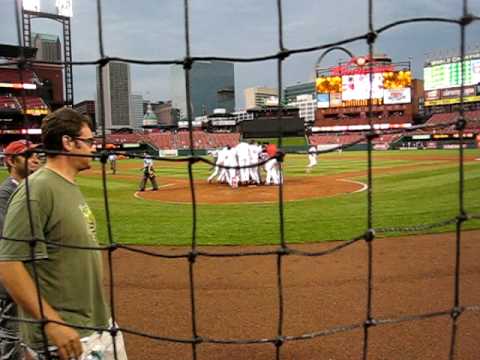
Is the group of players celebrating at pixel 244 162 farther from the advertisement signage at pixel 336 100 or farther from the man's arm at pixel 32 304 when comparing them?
the advertisement signage at pixel 336 100

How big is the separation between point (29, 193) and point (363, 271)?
5.00 metres

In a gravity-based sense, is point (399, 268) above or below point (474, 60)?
below

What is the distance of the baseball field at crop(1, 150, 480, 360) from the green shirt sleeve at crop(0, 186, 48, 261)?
2.06 meters

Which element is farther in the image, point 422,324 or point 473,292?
point 473,292

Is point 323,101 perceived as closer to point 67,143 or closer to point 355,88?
point 355,88

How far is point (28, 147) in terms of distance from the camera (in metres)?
2.67

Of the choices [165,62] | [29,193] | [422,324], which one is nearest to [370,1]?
[165,62]

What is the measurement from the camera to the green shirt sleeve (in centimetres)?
220

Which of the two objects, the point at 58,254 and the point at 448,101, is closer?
the point at 58,254

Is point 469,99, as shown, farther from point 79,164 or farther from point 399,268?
point 79,164

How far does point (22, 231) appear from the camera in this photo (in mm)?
2219

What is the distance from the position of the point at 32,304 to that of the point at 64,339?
0.76 ft

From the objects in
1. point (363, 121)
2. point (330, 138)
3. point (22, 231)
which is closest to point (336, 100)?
point (363, 121)

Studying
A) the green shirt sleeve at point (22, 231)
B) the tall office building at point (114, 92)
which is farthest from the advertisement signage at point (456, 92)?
the green shirt sleeve at point (22, 231)
